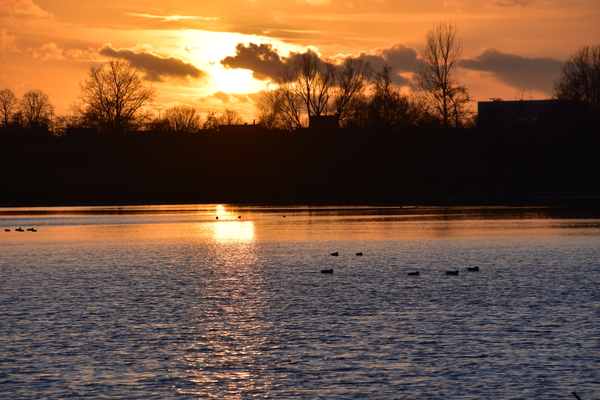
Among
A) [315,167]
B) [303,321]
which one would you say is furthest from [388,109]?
[303,321]

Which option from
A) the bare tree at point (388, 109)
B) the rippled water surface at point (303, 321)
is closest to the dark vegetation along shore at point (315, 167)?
the bare tree at point (388, 109)

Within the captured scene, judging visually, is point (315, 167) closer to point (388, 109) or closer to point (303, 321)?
point (388, 109)

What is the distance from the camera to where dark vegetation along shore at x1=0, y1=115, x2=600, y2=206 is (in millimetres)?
105688

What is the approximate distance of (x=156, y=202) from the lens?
113 meters

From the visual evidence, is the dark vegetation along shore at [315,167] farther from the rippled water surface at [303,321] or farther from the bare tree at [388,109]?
the rippled water surface at [303,321]

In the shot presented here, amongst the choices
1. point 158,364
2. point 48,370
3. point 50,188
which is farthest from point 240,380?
point 50,188

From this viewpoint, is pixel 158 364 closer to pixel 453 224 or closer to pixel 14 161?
pixel 453 224

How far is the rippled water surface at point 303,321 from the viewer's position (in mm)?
15148

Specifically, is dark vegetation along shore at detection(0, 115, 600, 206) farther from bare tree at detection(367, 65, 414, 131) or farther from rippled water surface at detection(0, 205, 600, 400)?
rippled water surface at detection(0, 205, 600, 400)

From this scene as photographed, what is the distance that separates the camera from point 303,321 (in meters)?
21.7

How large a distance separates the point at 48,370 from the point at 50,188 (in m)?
107

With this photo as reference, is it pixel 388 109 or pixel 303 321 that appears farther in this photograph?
pixel 388 109

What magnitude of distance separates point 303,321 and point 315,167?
98.8 metres

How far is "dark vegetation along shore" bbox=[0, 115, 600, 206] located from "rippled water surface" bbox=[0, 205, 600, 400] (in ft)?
202
